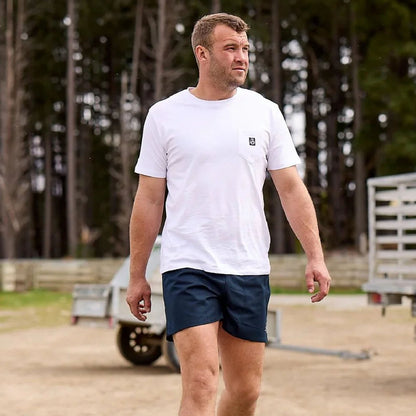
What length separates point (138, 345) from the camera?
39.3ft

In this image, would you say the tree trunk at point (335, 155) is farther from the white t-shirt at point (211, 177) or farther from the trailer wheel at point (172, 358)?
the white t-shirt at point (211, 177)

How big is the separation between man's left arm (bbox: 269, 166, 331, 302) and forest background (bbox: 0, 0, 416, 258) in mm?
26937

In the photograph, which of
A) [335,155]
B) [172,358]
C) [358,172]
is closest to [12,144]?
[358,172]

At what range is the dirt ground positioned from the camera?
8.56 metres

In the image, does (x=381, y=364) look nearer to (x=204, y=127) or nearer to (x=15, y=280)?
(x=204, y=127)

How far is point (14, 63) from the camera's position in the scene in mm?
38000

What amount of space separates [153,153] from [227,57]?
48 centimetres

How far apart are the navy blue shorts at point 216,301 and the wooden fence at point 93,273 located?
22.7m

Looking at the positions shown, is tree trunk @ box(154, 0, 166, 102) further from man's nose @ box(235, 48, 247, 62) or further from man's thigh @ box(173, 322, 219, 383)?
man's thigh @ box(173, 322, 219, 383)

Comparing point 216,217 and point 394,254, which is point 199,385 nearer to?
point 216,217

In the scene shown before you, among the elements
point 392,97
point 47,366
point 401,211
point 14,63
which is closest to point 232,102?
point 401,211

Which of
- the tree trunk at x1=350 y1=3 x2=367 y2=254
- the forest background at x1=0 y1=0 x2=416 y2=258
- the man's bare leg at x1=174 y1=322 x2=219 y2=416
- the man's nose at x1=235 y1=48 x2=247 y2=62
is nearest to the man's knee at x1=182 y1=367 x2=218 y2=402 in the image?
the man's bare leg at x1=174 y1=322 x2=219 y2=416

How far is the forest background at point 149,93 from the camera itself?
3294 centimetres

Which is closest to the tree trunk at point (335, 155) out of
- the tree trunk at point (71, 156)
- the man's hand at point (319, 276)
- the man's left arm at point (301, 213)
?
the tree trunk at point (71, 156)
